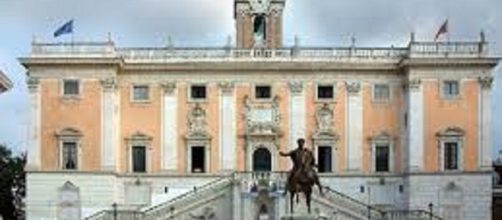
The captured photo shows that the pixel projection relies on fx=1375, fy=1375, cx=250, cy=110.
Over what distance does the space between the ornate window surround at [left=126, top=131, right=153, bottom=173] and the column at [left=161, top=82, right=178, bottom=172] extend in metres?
0.74

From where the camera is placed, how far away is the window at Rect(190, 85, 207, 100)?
78.5 m

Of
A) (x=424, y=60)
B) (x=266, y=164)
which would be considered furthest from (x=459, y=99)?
(x=266, y=164)

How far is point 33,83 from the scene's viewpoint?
253 ft

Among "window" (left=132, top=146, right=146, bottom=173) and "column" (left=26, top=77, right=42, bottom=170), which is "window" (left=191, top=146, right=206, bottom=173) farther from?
"column" (left=26, top=77, right=42, bottom=170)

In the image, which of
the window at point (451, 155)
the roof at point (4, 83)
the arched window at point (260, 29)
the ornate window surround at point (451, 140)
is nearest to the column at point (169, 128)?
the arched window at point (260, 29)

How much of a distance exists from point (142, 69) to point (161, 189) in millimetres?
6947

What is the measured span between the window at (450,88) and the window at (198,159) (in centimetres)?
1407

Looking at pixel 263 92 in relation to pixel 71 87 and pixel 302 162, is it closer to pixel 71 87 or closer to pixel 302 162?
pixel 71 87

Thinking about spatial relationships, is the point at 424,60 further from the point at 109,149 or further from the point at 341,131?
the point at 109,149

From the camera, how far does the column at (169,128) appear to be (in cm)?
7800

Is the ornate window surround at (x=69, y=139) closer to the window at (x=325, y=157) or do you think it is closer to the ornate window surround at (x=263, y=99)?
the ornate window surround at (x=263, y=99)

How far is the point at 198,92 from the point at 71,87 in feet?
23.7

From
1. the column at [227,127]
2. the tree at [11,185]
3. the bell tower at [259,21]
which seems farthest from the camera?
the tree at [11,185]

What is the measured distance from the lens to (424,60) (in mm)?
77000
